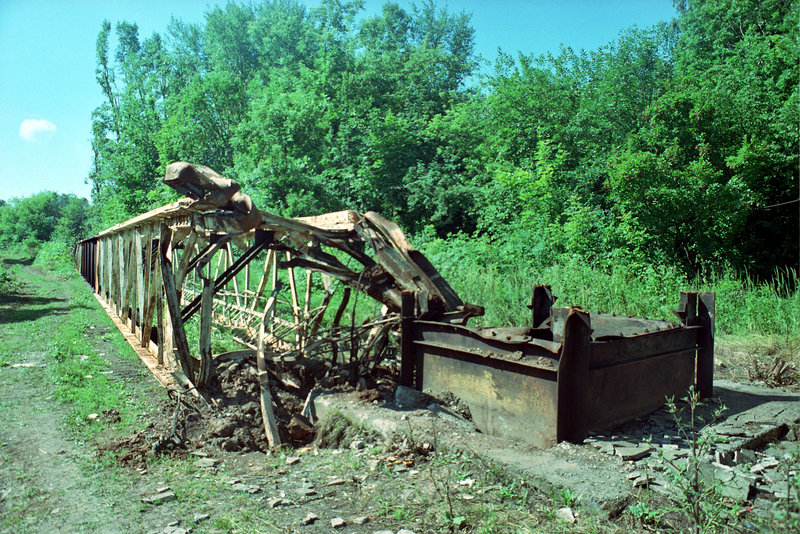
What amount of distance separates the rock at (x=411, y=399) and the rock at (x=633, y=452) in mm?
1831

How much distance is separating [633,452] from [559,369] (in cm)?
80

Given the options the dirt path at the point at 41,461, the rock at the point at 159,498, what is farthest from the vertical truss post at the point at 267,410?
the dirt path at the point at 41,461

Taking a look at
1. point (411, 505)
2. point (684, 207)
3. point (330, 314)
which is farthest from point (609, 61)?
point (411, 505)

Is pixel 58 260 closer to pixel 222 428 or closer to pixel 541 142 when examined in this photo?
pixel 541 142

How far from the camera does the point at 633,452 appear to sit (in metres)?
4.16

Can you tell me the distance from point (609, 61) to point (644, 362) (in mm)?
16304

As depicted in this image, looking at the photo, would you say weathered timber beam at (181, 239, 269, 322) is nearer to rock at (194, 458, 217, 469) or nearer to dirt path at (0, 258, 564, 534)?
dirt path at (0, 258, 564, 534)

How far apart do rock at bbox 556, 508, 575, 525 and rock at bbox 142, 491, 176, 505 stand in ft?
8.61

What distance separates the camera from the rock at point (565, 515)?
3.35 metres

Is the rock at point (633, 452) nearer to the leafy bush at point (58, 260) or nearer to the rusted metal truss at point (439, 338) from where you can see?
the rusted metal truss at point (439, 338)

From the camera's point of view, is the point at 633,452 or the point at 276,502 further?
the point at 633,452

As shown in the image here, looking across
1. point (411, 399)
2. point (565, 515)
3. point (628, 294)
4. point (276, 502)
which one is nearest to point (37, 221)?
point (628, 294)

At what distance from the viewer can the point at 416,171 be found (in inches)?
888

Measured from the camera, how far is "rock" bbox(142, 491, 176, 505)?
12.7 feet
